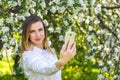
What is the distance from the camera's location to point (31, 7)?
14.8 ft

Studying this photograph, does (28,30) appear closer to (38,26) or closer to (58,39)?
(38,26)

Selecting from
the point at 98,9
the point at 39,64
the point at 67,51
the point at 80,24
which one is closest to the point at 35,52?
the point at 39,64

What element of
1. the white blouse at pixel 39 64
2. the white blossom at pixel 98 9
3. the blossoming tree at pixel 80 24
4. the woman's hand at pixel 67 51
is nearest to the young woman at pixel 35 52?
the white blouse at pixel 39 64

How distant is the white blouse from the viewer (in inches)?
103

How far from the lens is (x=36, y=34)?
9.80 feet

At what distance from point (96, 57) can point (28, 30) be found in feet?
7.07

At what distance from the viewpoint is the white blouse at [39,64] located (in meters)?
2.62

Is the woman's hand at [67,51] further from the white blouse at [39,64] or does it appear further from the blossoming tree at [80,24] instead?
the blossoming tree at [80,24]

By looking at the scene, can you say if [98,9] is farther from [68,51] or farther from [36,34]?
[68,51]

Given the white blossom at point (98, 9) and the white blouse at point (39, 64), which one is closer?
the white blouse at point (39, 64)

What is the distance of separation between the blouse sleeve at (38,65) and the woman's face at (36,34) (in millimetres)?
144

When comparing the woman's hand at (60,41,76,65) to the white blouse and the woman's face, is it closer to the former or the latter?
the white blouse

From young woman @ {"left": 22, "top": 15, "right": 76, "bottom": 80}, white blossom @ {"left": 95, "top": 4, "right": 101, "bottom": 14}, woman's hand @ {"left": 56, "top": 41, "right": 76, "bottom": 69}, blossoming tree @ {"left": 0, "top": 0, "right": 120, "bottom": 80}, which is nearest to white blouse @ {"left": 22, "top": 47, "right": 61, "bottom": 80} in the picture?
young woman @ {"left": 22, "top": 15, "right": 76, "bottom": 80}

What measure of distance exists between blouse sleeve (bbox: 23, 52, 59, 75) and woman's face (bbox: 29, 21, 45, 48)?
0.14m
